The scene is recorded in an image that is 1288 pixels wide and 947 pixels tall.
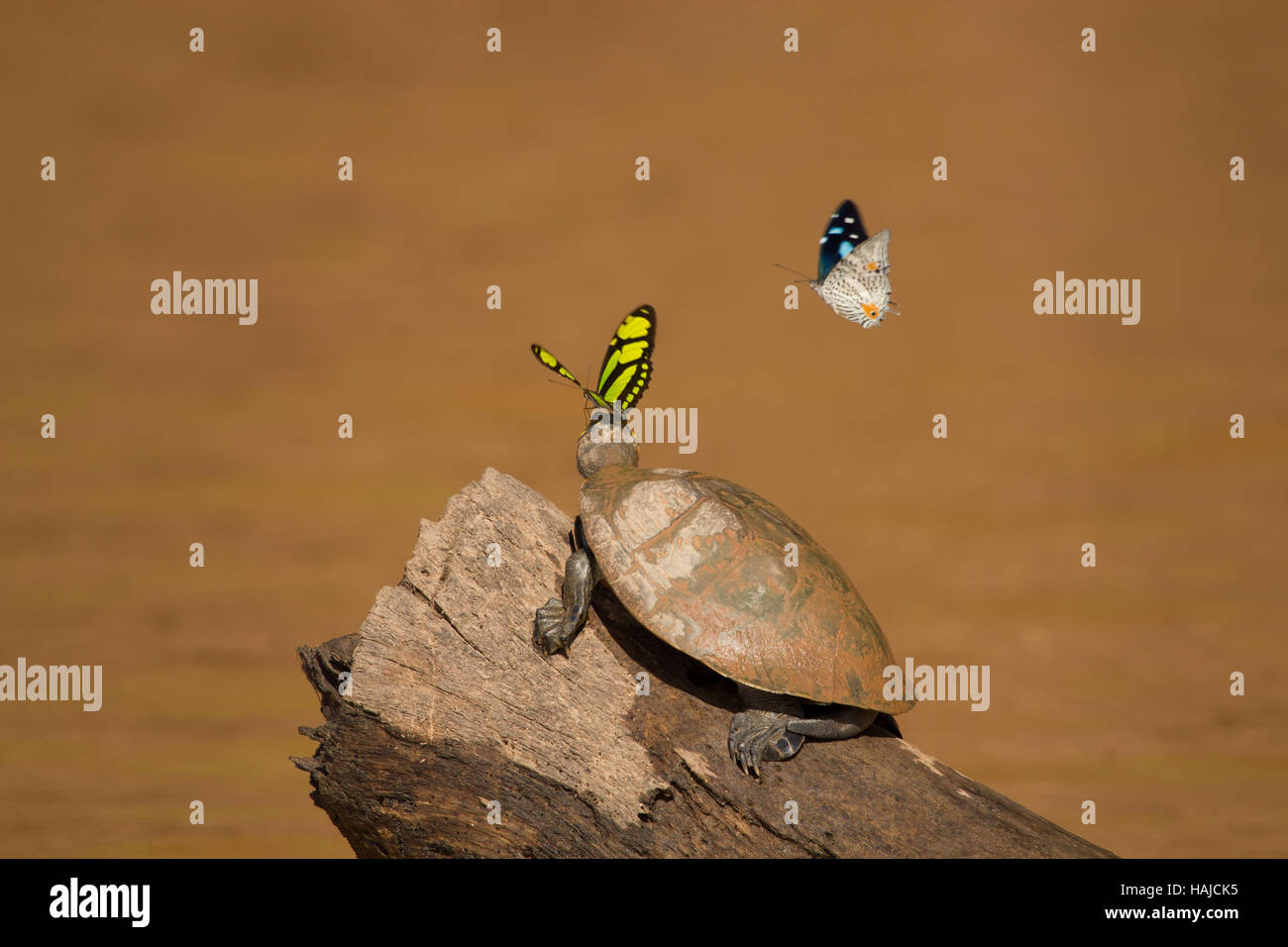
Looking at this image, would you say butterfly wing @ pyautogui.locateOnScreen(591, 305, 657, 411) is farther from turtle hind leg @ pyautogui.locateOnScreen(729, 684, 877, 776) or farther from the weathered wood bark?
turtle hind leg @ pyautogui.locateOnScreen(729, 684, 877, 776)

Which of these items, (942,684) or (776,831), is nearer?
(776,831)

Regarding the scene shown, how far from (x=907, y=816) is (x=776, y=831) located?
1.39 feet

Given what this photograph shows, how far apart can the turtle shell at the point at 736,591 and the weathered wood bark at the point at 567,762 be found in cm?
27

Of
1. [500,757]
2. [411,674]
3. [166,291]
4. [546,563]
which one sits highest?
[166,291]

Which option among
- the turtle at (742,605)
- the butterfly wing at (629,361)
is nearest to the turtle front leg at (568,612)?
the turtle at (742,605)

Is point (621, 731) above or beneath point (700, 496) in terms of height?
beneath

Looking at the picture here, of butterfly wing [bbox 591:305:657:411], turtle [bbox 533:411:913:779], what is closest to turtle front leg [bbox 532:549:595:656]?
turtle [bbox 533:411:913:779]

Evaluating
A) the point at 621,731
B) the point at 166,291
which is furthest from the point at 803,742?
the point at 166,291

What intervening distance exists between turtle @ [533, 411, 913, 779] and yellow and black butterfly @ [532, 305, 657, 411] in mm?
484

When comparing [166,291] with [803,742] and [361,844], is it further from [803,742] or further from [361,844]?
[803,742]

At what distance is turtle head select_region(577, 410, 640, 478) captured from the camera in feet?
14.4

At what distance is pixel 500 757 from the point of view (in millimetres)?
3676

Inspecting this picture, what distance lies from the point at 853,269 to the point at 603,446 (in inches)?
45.3

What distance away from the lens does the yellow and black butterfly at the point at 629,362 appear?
14.1 ft
